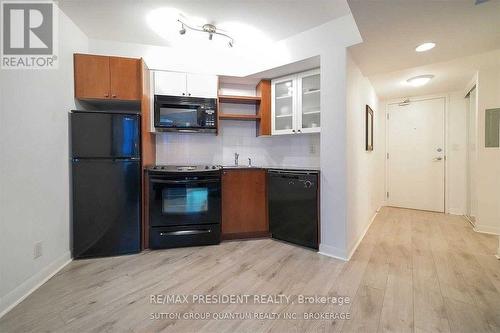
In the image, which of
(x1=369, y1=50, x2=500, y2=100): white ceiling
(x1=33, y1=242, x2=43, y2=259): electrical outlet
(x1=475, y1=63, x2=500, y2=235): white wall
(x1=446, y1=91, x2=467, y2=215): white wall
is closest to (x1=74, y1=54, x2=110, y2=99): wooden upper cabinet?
(x1=33, y1=242, x2=43, y2=259): electrical outlet

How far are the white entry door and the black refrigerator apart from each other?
473 cm

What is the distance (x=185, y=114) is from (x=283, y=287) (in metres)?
2.27

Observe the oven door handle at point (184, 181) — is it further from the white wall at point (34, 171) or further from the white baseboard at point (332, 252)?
the white baseboard at point (332, 252)

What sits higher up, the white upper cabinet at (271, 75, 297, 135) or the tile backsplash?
the white upper cabinet at (271, 75, 297, 135)

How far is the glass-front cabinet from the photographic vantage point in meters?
2.73

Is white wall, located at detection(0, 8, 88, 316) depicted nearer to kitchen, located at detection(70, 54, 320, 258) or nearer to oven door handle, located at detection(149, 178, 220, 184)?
kitchen, located at detection(70, 54, 320, 258)

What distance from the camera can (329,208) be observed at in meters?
2.37

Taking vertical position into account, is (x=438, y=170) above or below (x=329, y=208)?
above

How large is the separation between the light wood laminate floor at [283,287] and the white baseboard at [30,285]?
0.16 feet

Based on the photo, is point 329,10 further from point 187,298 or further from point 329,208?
point 187,298

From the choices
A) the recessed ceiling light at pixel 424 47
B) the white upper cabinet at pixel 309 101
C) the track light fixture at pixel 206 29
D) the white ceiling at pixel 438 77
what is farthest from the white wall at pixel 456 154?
the track light fixture at pixel 206 29

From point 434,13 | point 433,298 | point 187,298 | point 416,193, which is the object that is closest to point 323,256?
point 433,298

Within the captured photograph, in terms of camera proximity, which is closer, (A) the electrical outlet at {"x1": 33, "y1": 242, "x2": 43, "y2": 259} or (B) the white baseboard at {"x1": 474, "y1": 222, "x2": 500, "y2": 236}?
(A) the electrical outlet at {"x1": 33, "y1": 242, "x2": 43, "y2": 259}

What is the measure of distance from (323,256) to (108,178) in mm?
2427
